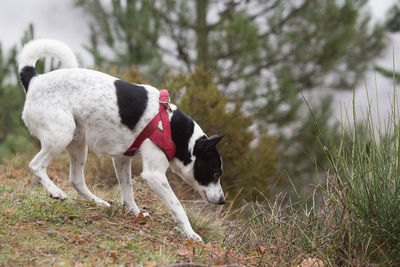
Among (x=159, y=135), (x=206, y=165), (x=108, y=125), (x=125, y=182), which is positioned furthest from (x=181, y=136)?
(x=125, y=182)

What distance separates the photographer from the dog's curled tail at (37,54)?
3.73m

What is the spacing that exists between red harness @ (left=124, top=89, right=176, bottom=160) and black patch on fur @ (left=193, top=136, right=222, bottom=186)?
0.24 meters

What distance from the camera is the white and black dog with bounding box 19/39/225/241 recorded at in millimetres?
A: 3467

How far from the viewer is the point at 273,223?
3.45 m

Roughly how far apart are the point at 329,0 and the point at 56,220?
1107 centimetres

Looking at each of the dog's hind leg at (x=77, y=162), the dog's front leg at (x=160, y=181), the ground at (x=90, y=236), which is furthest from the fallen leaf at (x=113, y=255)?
the dog's hind leg at (x=77, y=162)

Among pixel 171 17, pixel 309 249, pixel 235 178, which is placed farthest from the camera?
pixel 171 17

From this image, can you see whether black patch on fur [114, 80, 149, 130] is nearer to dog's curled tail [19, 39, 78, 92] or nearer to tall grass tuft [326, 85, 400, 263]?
dog's curled tail [19, 39, 78, 92]

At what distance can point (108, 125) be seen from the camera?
354 centimetres

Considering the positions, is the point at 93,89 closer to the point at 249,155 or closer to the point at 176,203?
the point at 176,203

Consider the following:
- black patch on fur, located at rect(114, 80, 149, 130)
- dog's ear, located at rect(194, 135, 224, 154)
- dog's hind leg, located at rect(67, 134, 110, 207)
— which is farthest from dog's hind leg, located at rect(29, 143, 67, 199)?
dog's ear, located at rect(194, 135, 224, 154)

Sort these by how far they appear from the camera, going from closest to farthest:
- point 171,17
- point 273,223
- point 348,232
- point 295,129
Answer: point 348,232, point 273,223, point 295,129, point 171,17

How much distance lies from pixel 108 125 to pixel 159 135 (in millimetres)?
451

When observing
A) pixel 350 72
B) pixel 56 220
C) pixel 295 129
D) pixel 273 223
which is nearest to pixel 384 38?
pixel 350 72
